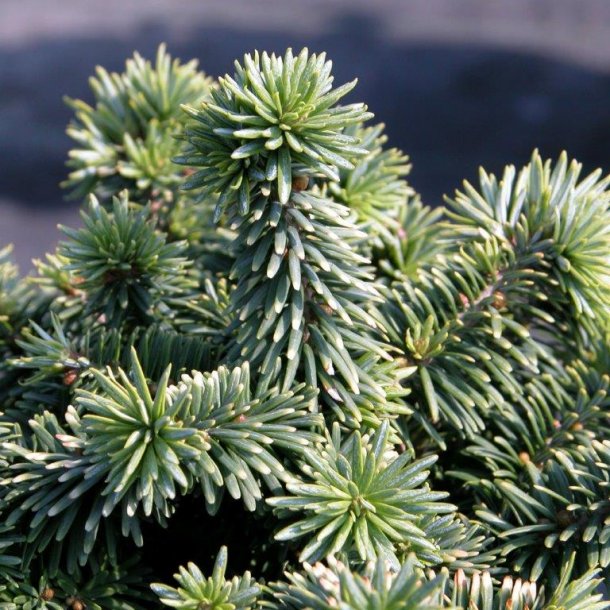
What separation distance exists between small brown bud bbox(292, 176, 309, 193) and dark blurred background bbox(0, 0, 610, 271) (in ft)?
4.69

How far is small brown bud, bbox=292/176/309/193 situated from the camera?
0.56 m

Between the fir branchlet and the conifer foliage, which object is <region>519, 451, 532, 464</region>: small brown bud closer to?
the conifer foliage

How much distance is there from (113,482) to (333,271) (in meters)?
0.19

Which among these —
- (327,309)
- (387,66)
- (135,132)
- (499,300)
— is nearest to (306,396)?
(327,309)

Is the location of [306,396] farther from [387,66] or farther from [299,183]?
[387,66]

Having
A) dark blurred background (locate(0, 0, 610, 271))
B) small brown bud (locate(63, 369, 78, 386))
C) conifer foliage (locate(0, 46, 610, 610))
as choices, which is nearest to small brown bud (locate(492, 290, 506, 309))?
conifer foliage (locate(0, 46, 610, 610))

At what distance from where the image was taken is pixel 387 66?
219 cm

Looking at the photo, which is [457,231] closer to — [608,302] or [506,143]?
[608,302]

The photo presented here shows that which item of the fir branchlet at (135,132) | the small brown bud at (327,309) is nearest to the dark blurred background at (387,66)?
the fir branchlet at (135,132)

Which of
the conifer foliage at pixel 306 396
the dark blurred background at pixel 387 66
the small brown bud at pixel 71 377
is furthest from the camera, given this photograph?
the dark blurred background at pixel 387 66

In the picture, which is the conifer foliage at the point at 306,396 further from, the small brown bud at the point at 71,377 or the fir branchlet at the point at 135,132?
the fir branchlet at the point at 135,132

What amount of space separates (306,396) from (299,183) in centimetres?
13

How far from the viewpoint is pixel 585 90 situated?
2098mm

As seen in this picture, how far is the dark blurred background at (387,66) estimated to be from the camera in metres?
2.01
